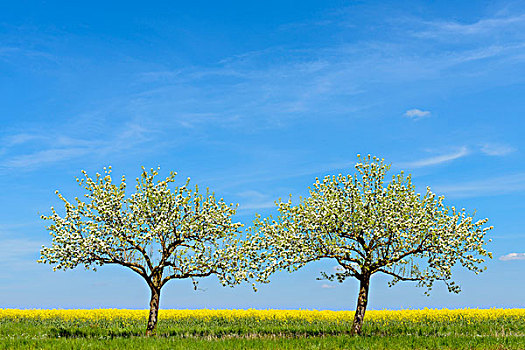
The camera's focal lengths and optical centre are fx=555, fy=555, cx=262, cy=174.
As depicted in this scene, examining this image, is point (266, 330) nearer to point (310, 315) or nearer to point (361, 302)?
point (361, 302)

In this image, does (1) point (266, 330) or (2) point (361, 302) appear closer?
(2) point (361, 302)

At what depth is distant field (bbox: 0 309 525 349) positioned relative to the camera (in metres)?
23.7

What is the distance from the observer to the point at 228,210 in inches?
1219

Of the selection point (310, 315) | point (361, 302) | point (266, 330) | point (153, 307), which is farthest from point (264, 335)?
point (310, 315)

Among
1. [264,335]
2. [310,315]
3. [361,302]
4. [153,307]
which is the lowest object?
[264,335]

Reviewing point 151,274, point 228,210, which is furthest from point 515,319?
point 151,274

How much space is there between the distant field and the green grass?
0.04 meters

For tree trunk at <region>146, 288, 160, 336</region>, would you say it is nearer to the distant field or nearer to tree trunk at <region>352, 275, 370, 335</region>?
the distant field

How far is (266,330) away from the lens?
33.5m

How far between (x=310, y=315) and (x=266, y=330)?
8684 mm

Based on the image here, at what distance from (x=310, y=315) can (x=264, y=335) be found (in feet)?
39.1

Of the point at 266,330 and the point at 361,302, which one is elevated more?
the point at 361,302

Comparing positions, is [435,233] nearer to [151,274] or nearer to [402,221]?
[402,221]

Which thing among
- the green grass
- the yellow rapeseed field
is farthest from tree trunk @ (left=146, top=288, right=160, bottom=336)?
the yellow rapeseed field
